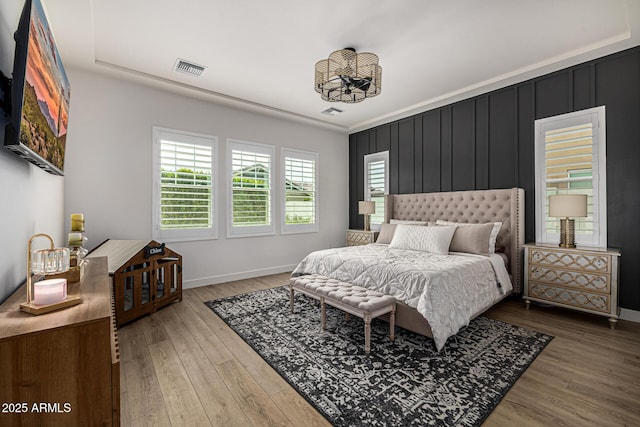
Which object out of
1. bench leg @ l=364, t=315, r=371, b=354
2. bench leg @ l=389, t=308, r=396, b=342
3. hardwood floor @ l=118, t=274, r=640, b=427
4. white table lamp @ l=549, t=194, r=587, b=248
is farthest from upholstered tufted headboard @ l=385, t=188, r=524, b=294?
bench leg @ l=364, t=315, r=371, b=354

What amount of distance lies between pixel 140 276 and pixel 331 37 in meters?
3.27

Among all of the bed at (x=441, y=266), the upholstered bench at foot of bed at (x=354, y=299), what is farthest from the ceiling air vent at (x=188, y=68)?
the upholstered bench at foot of bed at (x=354, y=299)

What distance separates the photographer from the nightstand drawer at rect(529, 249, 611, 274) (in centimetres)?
296

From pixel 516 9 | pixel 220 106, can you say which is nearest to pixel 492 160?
pixel 516 9

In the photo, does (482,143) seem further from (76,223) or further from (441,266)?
(76,223)

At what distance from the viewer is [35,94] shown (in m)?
1.60

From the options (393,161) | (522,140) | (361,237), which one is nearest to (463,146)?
(522,140)

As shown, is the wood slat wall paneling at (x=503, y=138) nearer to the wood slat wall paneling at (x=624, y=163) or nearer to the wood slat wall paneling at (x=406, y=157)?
the wood slat wall paneling at (x=624, y=163)

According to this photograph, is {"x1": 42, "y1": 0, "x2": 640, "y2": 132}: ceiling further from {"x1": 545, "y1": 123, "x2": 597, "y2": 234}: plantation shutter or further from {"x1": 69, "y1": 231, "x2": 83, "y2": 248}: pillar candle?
{"x1": 69, "y1": 231, "x2": 83, "y2": 248}: pillar candle

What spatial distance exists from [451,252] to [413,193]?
166 cm

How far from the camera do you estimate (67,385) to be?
1.11 meters

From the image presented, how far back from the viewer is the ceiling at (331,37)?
252cm

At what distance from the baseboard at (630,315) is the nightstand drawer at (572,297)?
17.1 inches

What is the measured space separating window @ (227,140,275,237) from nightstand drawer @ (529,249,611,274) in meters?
3.97
